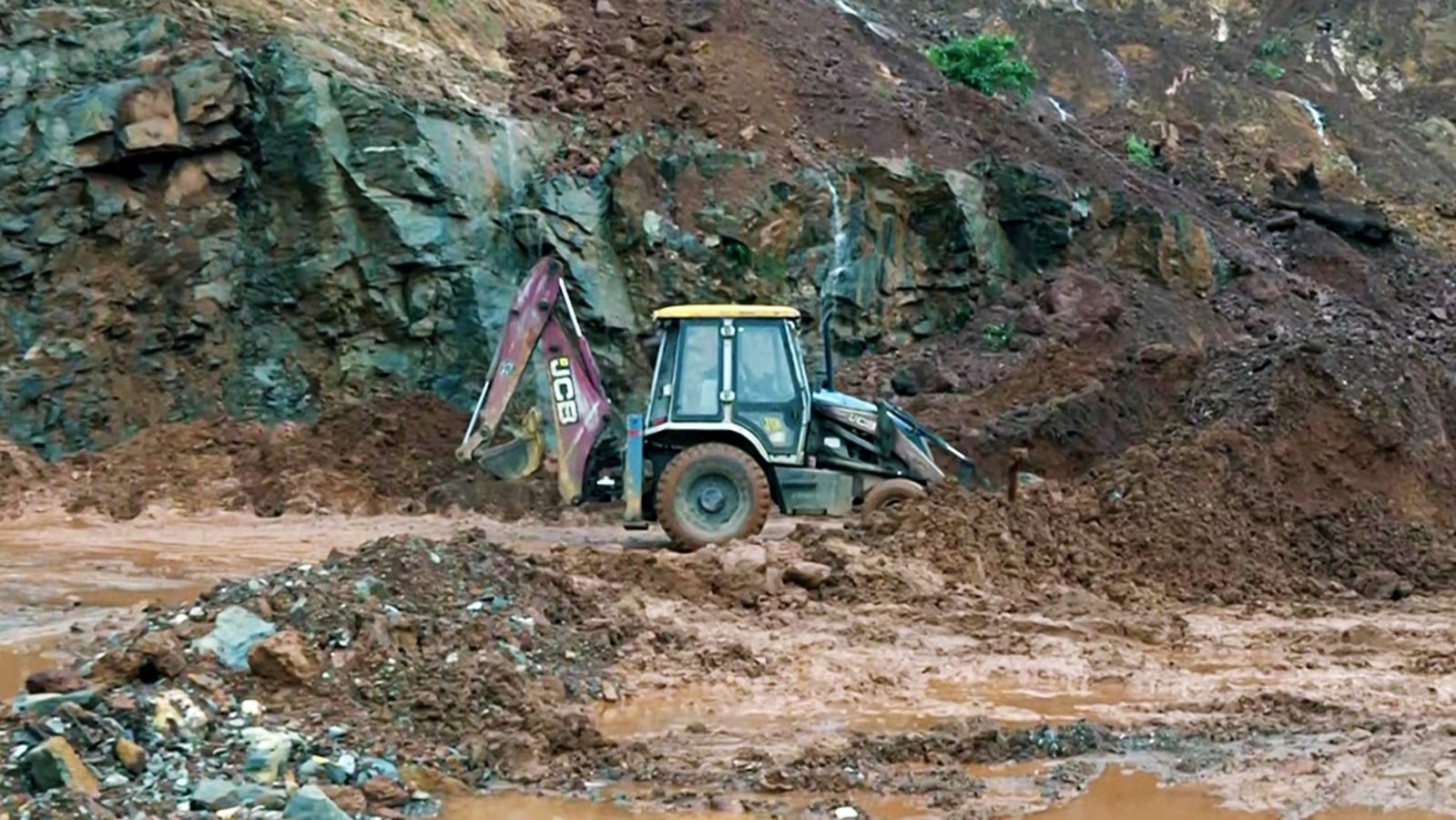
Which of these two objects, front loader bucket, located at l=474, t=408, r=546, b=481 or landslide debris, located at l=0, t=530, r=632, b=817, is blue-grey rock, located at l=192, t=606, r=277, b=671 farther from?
front loader bucket, located at l=474, t=408, r=546, b=481

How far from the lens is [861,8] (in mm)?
29922

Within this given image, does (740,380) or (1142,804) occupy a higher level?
(740,380)

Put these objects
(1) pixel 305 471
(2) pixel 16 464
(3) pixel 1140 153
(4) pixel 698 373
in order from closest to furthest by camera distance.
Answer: (4) pixel 698 373 → (2) pixel 16 464 → (1) pixel 305 471 → (3) pixel 1140 153

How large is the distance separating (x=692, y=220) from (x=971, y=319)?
3677mm

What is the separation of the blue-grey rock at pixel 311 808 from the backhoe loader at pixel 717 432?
704 cm

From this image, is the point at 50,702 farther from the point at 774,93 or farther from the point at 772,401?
the point at 774,93

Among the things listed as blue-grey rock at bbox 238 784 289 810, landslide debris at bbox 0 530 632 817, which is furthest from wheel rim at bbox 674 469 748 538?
blue-grey rock at bbox 238 784 289 810

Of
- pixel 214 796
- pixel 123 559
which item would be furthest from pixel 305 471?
pixel 214 796

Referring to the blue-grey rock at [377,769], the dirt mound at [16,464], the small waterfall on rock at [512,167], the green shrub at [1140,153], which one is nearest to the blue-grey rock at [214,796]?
the blue-grey rock at [377,769]

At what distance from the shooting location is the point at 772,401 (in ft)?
44.3

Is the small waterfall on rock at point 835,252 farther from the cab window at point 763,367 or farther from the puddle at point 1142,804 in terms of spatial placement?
the puddle at point 1142,804

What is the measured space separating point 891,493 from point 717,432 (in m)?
1.47

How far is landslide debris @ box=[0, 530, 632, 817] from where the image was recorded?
6527 millimetres

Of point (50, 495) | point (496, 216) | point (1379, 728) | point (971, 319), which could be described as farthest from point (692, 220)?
point (1379, 728)
